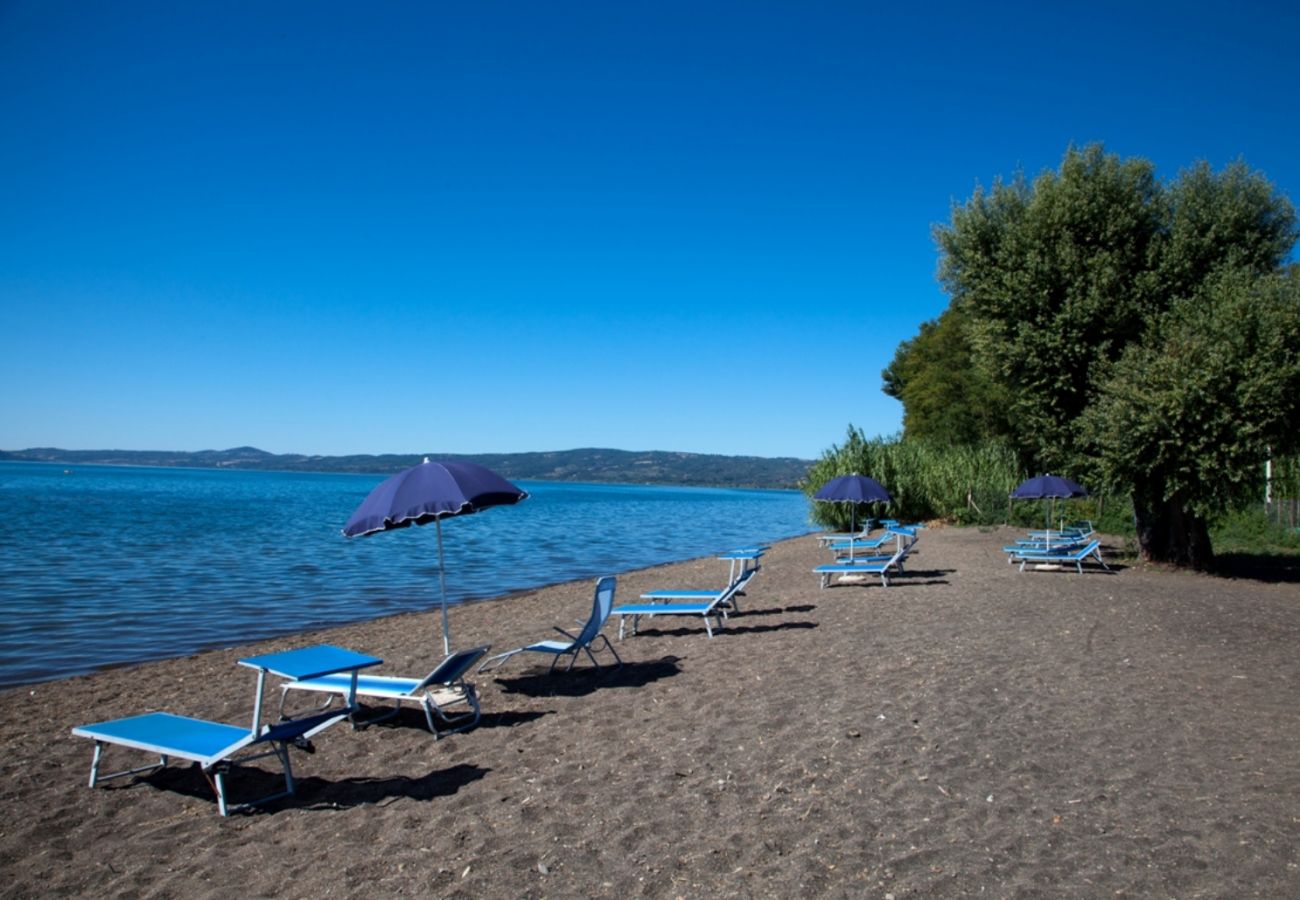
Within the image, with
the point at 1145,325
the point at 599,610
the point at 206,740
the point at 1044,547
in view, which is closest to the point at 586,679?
the point at 599,610

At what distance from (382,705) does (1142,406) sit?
13113 millimetres

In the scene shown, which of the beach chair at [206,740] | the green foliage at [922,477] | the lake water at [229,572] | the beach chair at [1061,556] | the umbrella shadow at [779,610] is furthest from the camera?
the green foliage at [922,477]

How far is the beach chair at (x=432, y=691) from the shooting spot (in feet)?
21.9

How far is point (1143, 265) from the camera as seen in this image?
53.4ft

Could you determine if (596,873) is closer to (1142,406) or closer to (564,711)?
(564,711)

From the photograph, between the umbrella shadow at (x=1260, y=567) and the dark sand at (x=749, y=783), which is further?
the umbrella shadow at (x=1260, y=567)

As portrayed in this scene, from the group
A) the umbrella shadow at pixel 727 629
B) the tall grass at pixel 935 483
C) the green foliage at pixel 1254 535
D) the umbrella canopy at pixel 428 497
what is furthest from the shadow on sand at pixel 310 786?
the tall grass at pixel 935 483

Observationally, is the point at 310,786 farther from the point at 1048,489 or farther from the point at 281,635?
the point at 1048,489

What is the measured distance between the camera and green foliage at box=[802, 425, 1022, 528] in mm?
29797

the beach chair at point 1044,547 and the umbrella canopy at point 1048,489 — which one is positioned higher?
the umbrella canopy at point 1048,489

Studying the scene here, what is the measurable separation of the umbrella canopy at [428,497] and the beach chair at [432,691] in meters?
0.58

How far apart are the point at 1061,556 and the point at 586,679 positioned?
1113 cm

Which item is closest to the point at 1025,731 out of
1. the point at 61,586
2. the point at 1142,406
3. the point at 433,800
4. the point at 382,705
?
the point at 433,800

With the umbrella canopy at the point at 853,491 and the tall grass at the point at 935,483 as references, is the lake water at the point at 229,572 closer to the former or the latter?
the tall grass at the point at 935,483
